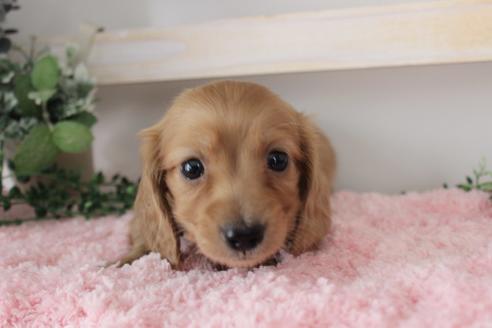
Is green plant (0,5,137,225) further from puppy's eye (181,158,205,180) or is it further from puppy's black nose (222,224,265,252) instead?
puppy's black nose (222,224,265,252)

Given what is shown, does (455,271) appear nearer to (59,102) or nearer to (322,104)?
(322,104)

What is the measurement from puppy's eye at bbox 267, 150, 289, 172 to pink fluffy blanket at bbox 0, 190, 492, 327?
0.90ft

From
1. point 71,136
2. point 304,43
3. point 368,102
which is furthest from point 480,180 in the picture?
point 71,136

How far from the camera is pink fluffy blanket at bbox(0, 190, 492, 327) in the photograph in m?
1.00

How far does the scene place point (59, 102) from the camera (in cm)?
225

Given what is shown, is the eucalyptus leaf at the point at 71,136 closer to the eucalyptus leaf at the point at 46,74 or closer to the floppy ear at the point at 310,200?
the eucalyptus leaf at the point at 46,74

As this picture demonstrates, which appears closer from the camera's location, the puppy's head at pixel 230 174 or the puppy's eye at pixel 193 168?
the puppy's head at pixel 230 174

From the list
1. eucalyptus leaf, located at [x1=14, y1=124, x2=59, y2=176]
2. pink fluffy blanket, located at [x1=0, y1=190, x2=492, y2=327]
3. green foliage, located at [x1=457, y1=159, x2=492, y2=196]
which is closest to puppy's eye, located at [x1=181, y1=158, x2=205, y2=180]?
pink fluffy blanket, located at [x1=0, y1=190, x2=492, y2=327]

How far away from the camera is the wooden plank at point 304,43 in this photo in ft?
6.12

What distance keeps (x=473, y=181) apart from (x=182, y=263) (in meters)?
1.48

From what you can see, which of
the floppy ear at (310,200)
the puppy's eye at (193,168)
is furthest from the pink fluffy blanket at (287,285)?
the puppy's eye at (193,168)

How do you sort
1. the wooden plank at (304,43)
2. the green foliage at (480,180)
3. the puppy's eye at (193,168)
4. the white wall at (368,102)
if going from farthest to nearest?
1. the white wall at (368,102)
2. the green foliage at (480,180)
3. the wooden plank at (304,43)
4. the puppy's eye at (193,168)

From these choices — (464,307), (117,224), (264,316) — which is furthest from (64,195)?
(464,307)

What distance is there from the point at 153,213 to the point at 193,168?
228 millimetres
